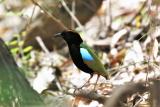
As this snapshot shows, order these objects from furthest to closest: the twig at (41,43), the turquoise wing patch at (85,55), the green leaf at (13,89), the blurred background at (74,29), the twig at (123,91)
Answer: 1. the twig at (41,43)
2. the blurred background at (74,29)
3. the turquoise wing patch at (85,55)
4. the green leaf at (13,89)
5. the twig at (123,91)

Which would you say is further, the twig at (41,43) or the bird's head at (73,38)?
the twig at (41,43)

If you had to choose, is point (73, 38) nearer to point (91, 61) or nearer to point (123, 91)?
point (91, 61)

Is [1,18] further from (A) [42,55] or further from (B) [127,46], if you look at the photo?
(B) [127,46]

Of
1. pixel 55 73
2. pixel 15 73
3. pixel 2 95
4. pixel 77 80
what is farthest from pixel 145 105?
pixel 55 73

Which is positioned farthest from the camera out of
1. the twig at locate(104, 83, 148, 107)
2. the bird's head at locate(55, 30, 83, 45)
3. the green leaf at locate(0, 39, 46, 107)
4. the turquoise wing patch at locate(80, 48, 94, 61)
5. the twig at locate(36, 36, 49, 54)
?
the twig at locate(36, 36, 49, 54)

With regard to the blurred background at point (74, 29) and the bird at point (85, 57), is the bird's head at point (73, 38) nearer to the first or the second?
the bird at point (85, 57)

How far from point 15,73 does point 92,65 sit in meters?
1.00

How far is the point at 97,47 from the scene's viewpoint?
8.37m

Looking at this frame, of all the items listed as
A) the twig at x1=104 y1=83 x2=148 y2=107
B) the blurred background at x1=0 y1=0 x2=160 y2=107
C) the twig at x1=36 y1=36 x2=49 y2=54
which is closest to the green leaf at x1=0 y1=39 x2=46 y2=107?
the twig at x1=104 y1=83 x2=148 y2=107

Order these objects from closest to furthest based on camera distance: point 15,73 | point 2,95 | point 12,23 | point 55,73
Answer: point 2,95 → point 15,73 → point 55,73 → point 12,23

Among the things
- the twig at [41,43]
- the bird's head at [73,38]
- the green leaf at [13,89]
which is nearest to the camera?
the green leaf at [13,89]

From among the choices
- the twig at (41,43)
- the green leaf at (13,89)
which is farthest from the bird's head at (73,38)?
the twig at (41,43)

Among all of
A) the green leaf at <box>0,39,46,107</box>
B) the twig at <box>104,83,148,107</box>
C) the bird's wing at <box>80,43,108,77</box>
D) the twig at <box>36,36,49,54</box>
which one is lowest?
the twig at <box>104,83,148,107</box>

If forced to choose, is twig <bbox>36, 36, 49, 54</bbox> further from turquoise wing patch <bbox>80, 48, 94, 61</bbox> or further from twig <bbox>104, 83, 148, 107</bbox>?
twig <bbox>104, 83, 148, 107</bbox>
